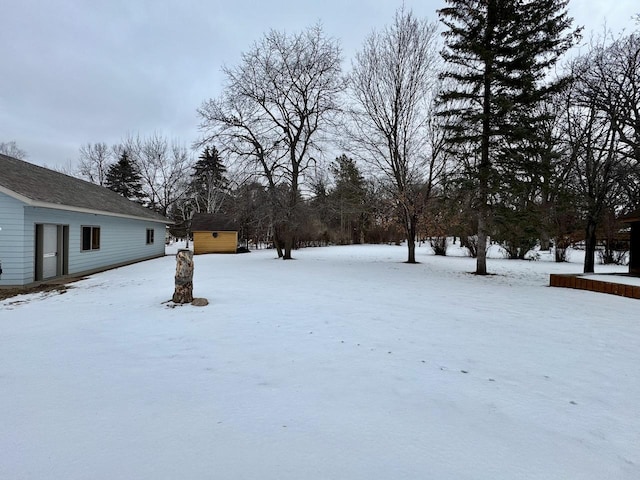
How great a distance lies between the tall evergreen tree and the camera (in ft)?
35.8

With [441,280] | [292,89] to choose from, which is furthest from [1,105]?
[441,280]

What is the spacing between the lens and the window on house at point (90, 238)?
11.6 metres

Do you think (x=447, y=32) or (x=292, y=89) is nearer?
(x=447, y=32)

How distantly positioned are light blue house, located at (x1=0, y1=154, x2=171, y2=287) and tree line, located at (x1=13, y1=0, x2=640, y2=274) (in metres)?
6.70

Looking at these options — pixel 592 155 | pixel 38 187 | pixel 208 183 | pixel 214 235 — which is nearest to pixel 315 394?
pixel 38 187

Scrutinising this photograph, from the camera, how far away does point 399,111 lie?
1617 cm

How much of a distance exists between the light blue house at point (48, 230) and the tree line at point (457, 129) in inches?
264

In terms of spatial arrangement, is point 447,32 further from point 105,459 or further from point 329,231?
point 329,231

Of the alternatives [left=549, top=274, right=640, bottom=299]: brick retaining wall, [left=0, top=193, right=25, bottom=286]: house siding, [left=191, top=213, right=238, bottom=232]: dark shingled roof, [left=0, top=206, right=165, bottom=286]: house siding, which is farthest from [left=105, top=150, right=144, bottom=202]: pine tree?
[left=549, top=274, right=640, bottom=299]: brick retaining wall

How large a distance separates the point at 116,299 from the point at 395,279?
822 cm

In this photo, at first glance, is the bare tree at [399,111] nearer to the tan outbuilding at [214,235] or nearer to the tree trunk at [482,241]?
the tree trunk at [482,241]

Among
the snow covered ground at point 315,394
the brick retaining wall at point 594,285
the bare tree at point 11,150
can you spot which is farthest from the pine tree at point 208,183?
the brick retaining wall at point 594,285

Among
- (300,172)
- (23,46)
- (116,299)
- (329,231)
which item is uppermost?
(23,46)

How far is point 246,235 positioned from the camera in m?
28.1
